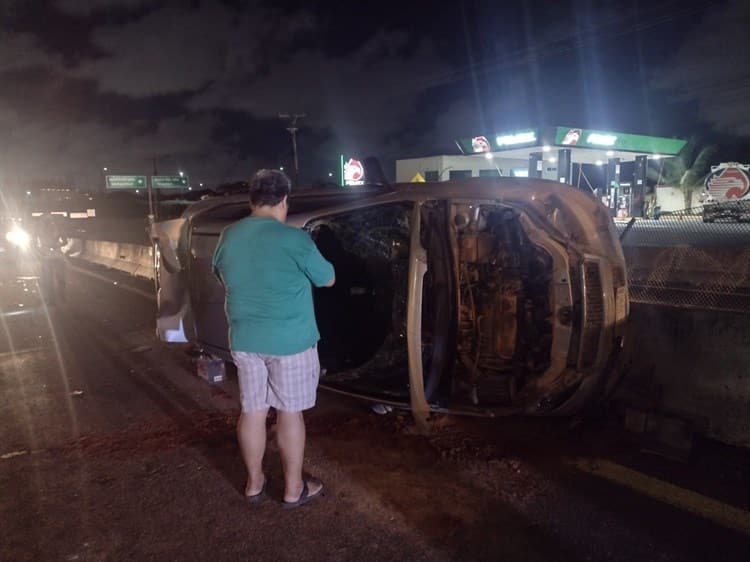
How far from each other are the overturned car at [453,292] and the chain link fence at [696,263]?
954 mm

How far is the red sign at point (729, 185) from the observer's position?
14781 millimetres

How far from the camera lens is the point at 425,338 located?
437 centimetres

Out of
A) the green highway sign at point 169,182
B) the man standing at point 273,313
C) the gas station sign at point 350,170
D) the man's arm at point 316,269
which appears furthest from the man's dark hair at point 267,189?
the green highway sign at point 169,182

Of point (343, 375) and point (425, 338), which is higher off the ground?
point (425, 338)

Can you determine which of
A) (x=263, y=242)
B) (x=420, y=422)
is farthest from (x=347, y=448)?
(x=263, y=242)

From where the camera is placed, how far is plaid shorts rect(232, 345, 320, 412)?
9.70ft

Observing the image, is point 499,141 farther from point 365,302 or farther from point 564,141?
point 365,302

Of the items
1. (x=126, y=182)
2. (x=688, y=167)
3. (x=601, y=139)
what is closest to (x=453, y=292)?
(x=601, y=139)

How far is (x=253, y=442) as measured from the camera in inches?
121

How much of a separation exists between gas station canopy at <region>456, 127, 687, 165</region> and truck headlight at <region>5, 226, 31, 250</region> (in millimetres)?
18048

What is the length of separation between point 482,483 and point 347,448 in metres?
1.00

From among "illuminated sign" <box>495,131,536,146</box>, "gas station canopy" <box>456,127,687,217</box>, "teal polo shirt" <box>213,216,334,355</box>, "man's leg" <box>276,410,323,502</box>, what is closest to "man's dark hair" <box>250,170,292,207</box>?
"teal polo shirt" <box>213,216,334,355</box>

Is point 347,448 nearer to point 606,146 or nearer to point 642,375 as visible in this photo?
point 642,375

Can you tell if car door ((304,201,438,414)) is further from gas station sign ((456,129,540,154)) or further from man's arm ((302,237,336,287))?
gas station sign ((456,129,540,154))
